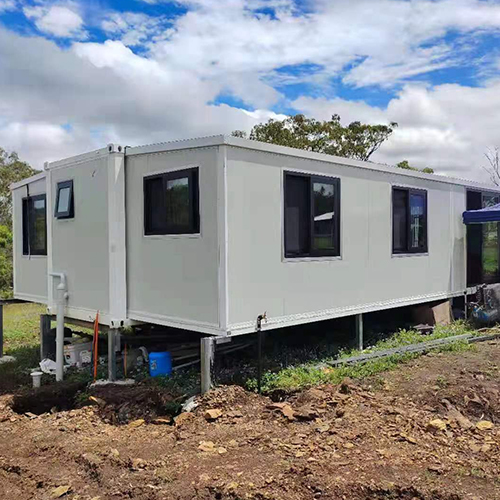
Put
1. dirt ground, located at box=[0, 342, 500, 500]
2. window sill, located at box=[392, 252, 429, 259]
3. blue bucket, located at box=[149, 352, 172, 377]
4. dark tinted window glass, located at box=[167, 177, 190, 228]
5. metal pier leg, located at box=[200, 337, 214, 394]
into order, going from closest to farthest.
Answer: dirt ground, located at box=[0, 342, 500, 500], metal pier leg, located at box=[200, 337, 214, 394], dark tinted window glass, located at box=[167, 177, 190, 228], blue bucket, located at box=[149, 352, 172, 377], window sill, located at box=[392, 252, 429, 259]

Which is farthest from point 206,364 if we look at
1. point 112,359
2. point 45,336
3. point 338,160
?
point 45,336

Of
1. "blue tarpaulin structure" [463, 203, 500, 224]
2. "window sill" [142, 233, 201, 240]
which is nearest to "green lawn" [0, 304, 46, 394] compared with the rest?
"window sill" [142, 233, 201, 240]

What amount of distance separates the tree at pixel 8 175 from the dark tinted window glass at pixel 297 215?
23.7 meters

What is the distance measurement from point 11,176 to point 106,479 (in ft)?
88.0

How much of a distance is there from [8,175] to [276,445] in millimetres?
27017

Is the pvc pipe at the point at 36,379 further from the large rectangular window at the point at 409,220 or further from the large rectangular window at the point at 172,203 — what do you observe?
the large rectangular window at the point at 409,220

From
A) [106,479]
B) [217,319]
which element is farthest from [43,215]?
[106,479]

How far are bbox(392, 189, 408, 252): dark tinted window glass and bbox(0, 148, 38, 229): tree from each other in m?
23.3

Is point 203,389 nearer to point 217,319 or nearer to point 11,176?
point 217,319

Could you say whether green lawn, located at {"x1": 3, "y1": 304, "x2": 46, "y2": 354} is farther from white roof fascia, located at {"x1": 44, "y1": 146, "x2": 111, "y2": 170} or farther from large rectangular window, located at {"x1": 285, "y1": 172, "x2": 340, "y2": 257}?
large rectangular window, located at {"x1": 285, "y1": 172, "x2": 340, "y2": 257}

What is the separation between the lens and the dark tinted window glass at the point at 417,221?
365 inches

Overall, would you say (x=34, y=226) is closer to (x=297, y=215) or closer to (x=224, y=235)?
(x=224, y=235)

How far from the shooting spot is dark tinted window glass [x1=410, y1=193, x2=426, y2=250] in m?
9.28

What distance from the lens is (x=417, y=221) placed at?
9.44 meters
